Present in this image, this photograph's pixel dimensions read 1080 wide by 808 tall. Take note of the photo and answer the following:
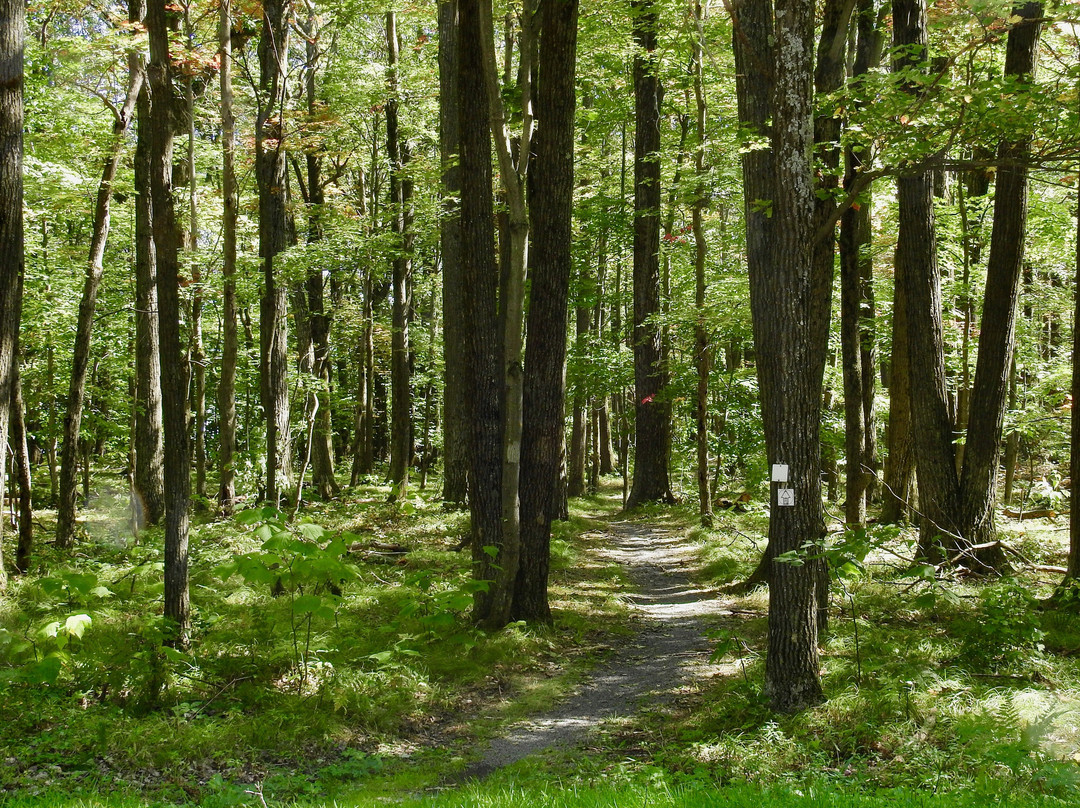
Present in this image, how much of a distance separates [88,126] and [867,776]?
47.5 feet

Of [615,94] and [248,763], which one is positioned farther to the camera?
[615,94]

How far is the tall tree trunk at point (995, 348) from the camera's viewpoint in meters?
8.59

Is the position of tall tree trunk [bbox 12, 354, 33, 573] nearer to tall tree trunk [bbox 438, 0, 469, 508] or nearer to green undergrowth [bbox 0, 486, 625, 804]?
green undergrowth [bbox 0, 486, 625, 804]

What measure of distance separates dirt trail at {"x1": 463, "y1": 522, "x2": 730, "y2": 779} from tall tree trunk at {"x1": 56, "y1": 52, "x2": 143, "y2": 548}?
26.6 feet

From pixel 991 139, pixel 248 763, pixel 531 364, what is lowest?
pixel 248 763

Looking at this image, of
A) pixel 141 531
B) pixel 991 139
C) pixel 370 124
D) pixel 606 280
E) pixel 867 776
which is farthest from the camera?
pixel 606 280

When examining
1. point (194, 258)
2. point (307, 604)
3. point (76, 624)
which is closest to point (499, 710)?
point (307, 604)

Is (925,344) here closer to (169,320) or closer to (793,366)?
(793,366)

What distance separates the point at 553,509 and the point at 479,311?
3044 mm

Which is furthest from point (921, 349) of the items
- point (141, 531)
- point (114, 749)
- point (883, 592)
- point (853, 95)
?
point (141, 531)

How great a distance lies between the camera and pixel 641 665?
7.50 meters

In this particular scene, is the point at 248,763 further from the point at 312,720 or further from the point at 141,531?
the point at 141,531

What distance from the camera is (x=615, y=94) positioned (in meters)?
17.3

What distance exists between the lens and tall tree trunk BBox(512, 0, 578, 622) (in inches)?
318
